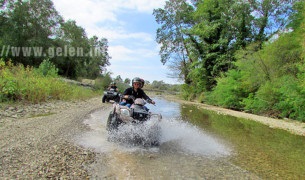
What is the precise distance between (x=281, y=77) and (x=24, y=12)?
1276 inches

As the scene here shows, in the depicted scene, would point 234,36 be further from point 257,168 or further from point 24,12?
point 24,12

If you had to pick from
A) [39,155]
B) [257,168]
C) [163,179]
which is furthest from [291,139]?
[39,155]

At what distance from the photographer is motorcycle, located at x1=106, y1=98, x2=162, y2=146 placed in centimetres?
620

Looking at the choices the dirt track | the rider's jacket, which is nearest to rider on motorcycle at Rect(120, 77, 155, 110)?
the rider's jacket

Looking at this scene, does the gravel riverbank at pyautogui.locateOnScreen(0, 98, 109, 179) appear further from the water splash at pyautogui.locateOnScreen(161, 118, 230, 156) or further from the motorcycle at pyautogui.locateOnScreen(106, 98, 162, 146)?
the water splash at pyautogui.locateOnScreen(161, 118, 230, 156)

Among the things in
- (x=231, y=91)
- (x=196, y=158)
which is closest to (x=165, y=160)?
(x=196, y=158)

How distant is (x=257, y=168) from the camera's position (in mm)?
5156

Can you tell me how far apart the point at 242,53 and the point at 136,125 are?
1752 cm

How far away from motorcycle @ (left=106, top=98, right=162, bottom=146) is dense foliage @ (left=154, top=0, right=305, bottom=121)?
9.22m

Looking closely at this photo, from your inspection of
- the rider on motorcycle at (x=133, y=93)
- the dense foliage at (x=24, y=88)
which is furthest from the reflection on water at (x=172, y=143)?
the dense foliage at (x=24, y=88)

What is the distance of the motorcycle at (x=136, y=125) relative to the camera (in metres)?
6.20

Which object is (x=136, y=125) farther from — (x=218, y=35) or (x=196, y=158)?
(x=218, y=35)

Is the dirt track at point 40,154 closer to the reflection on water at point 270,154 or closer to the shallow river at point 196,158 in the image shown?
the shallow river at point 196,158

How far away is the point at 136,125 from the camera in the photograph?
6.18 meters
